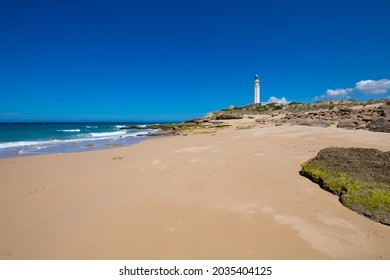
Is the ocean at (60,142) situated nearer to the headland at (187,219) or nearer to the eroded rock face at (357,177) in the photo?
the headland at (187,219)

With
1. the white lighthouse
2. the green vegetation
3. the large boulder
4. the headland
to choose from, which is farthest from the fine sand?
the white lighthouse

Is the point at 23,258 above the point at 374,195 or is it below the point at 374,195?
below

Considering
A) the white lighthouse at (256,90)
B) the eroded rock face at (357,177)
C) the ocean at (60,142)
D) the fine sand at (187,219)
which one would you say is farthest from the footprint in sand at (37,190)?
the white lighthouse at (256,90)

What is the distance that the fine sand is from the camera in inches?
132

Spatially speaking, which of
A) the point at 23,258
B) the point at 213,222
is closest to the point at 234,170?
the point at 213,222

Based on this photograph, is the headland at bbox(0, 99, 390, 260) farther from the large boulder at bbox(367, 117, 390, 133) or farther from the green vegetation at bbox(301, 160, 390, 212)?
the large boulder at bbox(367, 117, 390, 133)

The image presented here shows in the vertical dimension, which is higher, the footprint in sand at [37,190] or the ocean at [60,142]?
the ocean at [60,142]

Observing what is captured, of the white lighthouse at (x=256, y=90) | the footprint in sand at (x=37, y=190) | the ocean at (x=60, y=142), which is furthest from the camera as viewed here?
the white lighthouse at (x=256, y=90)

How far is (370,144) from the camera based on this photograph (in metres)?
9.60

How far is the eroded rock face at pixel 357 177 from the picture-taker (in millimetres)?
4031

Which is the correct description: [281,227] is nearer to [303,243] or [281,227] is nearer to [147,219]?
[303,243]

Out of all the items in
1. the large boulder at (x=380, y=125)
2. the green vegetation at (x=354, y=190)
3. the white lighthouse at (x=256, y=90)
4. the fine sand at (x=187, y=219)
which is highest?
the white lighthouse at (x=256, y=90)
